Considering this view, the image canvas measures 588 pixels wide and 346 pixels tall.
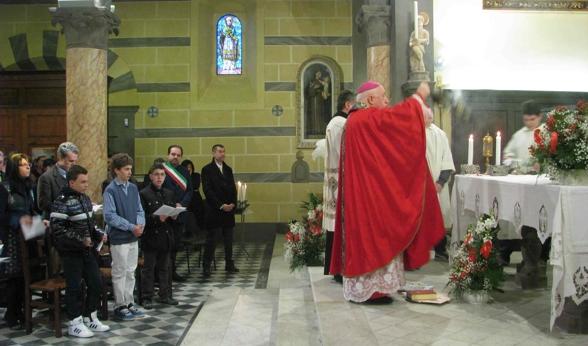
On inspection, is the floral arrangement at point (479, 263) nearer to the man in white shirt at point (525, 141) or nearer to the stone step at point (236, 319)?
the man in white shirt at point (525, 141)

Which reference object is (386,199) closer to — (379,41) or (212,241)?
(212,241)

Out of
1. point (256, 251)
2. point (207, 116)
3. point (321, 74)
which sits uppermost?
point (321, 74)

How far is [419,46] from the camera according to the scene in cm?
722

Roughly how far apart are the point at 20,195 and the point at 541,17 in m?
7.82

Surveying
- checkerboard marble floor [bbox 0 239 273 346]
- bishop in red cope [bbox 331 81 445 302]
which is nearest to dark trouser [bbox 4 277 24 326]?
checkerboard marble floor [bbox 0 239 273 346]

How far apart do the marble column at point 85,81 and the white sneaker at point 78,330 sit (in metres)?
3.37

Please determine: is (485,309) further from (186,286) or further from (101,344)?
(186,286)

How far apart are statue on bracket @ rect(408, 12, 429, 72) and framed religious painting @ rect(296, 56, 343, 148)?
13.6ft

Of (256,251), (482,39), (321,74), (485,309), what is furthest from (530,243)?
(321,74)

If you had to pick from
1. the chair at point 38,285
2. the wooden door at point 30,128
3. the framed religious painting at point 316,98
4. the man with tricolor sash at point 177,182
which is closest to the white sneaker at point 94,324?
the chair at point 38,285

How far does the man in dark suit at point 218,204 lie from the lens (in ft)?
24.7

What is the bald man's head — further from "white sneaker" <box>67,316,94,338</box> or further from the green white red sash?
the green white red sash

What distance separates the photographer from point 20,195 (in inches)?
203

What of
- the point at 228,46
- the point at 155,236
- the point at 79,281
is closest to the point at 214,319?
the point at 155,236
